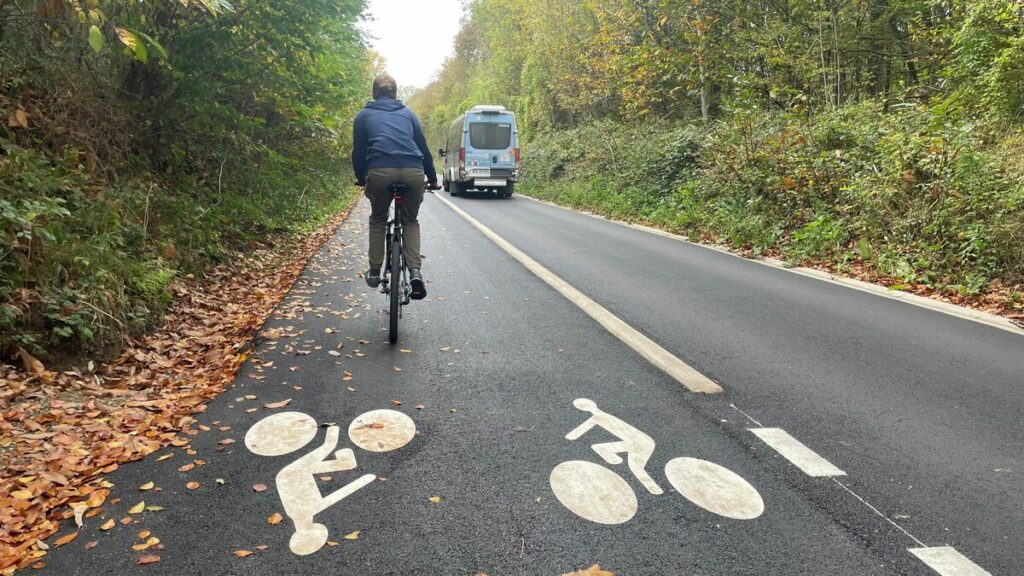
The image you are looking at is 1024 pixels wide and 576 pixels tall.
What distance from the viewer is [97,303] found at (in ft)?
15.9

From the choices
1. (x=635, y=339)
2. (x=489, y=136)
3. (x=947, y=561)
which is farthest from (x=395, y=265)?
(x=489, y=136)

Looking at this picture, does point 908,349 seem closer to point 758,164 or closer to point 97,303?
point 97,303

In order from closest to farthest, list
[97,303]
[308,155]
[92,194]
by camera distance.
Answer: [97,303] < [92,194] < [308,155]

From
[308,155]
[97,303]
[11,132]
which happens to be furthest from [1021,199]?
[308,155]

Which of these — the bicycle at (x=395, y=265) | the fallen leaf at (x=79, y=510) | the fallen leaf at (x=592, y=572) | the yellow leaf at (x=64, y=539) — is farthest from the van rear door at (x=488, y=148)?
the fallen leaf at (x=592, y=572)

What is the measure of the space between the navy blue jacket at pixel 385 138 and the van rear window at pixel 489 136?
21583 mm

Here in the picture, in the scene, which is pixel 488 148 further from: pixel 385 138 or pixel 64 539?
pixel 64 539

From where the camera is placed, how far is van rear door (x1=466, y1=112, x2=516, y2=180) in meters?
26.7

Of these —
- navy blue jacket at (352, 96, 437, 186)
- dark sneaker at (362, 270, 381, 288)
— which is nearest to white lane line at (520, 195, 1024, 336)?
navy blue jacket at (352, 96, 437, 186)

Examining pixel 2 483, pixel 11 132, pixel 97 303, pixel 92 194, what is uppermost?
pixel 11 132

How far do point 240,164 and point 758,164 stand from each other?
10098 millimetres

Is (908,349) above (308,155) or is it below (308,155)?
below

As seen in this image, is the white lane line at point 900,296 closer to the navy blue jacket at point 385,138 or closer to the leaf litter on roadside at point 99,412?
the navy blue jacket at point 385,138

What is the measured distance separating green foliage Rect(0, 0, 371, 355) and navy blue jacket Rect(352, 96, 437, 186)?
1.47 m
